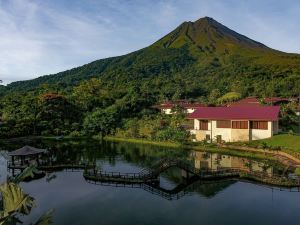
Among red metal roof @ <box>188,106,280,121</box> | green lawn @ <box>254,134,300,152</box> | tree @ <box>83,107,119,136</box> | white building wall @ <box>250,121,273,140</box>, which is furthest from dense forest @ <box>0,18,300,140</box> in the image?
green lawn @ <box>254,134,300,152</box>

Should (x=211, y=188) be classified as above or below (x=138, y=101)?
below

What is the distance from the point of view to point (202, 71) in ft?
492

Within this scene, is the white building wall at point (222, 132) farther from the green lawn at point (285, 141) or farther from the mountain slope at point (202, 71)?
the mountain slope at point (202, 71)

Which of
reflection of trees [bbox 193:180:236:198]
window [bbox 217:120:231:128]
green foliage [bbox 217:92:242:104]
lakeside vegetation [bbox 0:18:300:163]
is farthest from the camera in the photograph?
green foliage [bbox 217:92:242:104]

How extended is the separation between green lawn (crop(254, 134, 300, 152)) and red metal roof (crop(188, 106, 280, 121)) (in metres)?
2.71

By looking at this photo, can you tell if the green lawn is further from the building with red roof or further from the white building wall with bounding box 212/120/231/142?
the white building wall with bounding box 212/120/231/142

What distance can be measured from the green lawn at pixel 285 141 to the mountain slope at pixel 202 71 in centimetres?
4612

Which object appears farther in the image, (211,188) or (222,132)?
(222,132)

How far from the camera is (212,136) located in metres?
52.6

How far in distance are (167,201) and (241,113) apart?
27501 millimetres

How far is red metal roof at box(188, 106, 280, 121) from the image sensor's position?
48397mm

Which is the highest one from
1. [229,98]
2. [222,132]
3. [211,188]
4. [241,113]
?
[229,98]

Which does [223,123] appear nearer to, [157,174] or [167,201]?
[157,174]

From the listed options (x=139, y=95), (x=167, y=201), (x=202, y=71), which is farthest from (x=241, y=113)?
(x=202, y=71)
